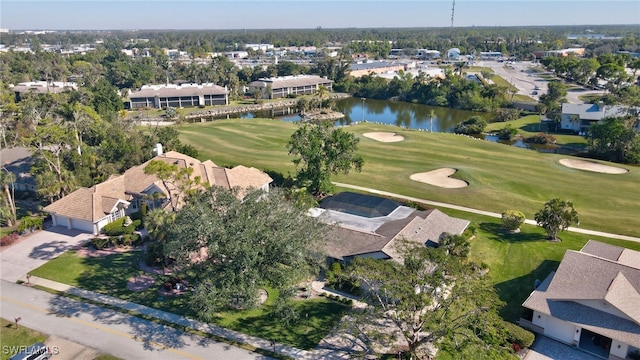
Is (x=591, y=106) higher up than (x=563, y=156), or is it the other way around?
(x=591, y=106)

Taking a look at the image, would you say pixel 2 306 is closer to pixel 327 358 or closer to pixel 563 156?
pixel 327 358

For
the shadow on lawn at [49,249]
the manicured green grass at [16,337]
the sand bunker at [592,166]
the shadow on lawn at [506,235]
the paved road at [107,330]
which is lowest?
the manicured green grass at [16,337]

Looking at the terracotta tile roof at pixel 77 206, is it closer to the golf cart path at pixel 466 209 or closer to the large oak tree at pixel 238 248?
the large oak tree at pixel 238 248

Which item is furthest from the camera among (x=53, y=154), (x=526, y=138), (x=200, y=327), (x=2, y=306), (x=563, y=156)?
(x=526, y=138)

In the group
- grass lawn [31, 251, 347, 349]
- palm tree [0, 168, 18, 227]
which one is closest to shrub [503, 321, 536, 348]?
grass lawn [31, 251, 347, 349]

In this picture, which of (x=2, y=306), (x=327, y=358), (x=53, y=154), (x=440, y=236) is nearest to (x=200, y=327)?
(x=327, y=358)

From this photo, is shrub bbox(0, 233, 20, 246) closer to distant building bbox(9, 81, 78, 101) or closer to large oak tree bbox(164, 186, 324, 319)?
large oak tree bbox(164, 186, 324, 319)

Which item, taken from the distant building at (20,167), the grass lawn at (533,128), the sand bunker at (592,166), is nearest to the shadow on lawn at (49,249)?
the distant building at (20,167)
